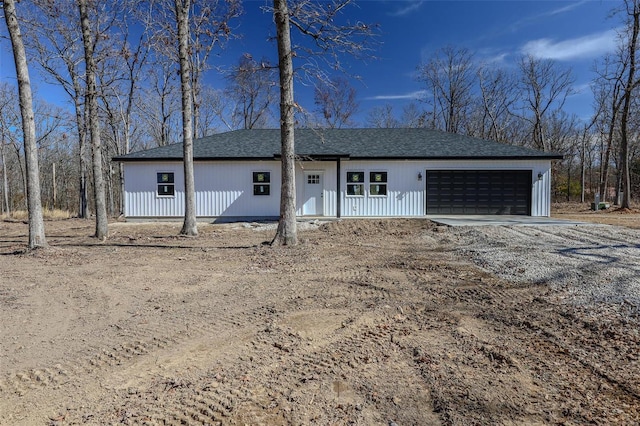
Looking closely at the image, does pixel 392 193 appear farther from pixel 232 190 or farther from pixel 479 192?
pixel 232 190

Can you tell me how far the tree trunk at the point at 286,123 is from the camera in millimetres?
8000

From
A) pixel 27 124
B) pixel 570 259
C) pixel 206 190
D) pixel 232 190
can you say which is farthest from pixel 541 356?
pixel 206 190

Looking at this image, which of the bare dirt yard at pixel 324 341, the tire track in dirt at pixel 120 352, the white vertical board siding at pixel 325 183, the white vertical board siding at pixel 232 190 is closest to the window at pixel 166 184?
the white vertical board siding at pixel 232 190

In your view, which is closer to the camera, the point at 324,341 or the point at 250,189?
the point at 324,341

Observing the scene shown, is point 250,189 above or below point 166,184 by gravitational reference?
below

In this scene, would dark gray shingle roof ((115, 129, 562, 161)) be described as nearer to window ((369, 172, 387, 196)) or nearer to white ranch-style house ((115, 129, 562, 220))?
white ranch-style house ((115, 129, 562, 220))

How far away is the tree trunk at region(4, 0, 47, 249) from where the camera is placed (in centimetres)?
725

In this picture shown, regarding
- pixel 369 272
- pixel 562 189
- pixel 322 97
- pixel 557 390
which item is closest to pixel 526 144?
pixel 562 189

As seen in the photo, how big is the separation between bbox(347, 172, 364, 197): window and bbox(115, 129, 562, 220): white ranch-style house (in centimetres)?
5

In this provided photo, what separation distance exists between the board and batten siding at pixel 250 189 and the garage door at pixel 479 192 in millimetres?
373

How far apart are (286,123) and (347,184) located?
756cm

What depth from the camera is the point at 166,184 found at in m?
15.3

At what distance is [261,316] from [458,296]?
99.3 inches

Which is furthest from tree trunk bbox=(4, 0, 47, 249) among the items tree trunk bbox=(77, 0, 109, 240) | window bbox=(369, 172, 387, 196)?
window bbox=(369, 172, 387, 196)
